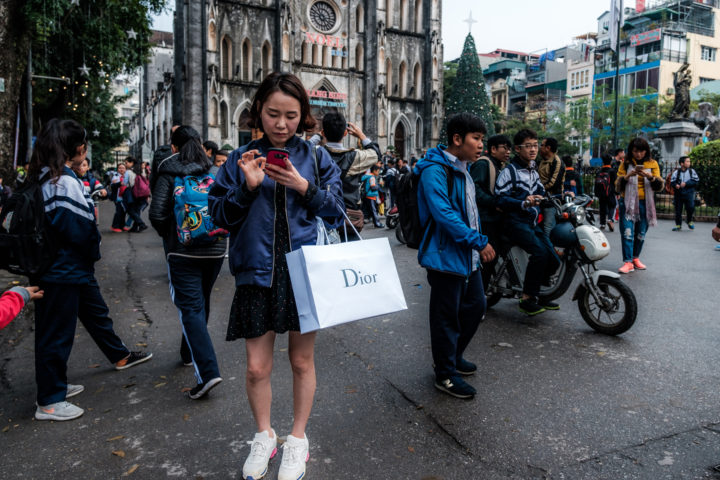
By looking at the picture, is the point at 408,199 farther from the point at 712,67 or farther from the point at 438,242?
the point at 712,67

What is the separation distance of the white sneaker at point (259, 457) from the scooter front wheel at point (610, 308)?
357cm

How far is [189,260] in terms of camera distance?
3.92 m

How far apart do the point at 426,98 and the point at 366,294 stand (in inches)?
1621

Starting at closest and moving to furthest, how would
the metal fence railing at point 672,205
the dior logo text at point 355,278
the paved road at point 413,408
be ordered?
the dior logo text at point 355,278
the paved road at point 413,408
the metal fence railing at point 672,205

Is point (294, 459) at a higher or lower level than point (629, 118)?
lower

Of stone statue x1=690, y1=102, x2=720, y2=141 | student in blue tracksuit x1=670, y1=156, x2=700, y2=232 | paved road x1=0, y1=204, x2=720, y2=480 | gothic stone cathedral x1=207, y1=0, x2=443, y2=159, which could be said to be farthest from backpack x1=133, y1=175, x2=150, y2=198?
gothic stone cathedral x1=207, y1=0, x2=443, y2=159

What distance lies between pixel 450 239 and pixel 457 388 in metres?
0.98

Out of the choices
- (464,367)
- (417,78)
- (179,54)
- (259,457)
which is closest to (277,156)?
(259,457)

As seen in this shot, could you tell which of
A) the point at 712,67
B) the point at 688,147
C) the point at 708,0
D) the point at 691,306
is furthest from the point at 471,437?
the point at 708,0

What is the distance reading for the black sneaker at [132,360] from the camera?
4.45 m

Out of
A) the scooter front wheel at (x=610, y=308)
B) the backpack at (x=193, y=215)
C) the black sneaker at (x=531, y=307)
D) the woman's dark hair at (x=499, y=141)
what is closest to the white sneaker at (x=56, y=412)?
the backpack at (x=193, y=215)

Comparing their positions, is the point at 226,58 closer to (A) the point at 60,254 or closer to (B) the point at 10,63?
(B) the point at 10,63

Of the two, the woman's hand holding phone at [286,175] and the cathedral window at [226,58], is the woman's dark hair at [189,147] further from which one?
the cathedral window at [226,58]

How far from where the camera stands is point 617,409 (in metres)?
3.60
